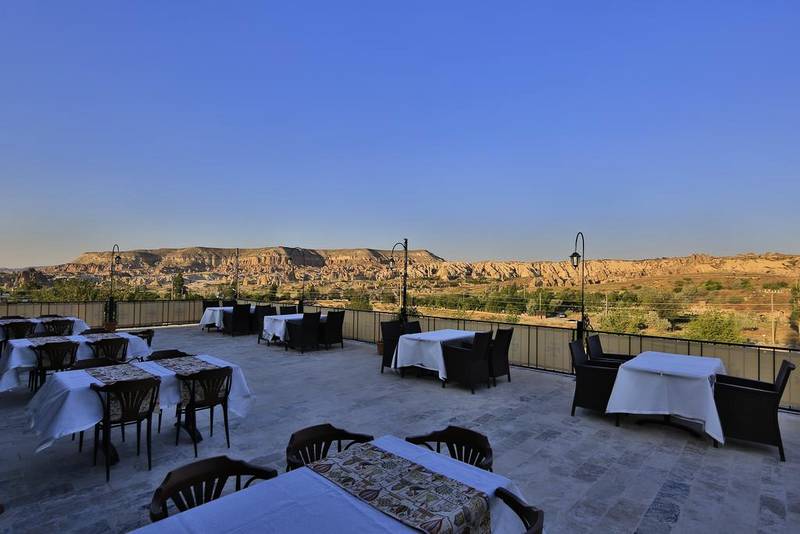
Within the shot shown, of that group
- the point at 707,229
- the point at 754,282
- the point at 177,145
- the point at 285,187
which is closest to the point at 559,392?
the point at 177,145

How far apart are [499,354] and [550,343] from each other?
180cm

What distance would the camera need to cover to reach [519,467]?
333 centimetres

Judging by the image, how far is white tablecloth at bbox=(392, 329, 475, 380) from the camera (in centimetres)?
615

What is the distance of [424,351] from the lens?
6.36 metres

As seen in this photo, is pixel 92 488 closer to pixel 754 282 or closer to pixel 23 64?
pixel 23 64

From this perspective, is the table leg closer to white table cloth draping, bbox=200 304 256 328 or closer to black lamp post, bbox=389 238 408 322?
black lamp post, bbox=389 238 408 322

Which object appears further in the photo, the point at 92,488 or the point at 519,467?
the point at 519,467

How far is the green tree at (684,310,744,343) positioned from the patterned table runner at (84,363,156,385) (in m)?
21.8

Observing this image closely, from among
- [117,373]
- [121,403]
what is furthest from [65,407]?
[117,373]

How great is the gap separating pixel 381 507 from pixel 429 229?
3339cm

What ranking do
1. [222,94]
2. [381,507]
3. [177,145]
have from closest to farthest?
[381,507], [222,94], [177,145]

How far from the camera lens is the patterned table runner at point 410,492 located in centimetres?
120

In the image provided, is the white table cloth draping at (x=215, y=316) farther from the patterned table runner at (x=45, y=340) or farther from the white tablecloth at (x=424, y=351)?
the white tablecloth at (x=424, y=351)

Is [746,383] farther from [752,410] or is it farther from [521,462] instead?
[521,462]
